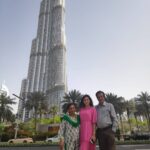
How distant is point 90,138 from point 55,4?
18980 centimetres

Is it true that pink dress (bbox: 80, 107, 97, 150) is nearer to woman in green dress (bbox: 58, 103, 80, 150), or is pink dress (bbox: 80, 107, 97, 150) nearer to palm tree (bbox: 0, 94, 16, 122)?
woman in green dress (bbox: 58, 103, 80, 150)

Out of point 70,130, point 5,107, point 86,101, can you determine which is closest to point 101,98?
point 86,101

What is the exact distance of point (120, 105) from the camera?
52.5 m

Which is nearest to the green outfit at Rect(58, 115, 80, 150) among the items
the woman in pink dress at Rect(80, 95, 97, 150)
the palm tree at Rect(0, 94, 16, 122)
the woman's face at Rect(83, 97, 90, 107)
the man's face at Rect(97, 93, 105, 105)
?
the woman in pink dress at Rect(80, 95, 97, 150)

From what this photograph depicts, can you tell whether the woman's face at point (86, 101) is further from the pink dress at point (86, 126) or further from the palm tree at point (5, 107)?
the palm tree at point (5, 107)

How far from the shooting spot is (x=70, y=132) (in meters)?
4.43

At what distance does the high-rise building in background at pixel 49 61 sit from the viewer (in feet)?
471

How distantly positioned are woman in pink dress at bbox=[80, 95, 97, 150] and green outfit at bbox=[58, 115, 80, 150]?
105 millimetres

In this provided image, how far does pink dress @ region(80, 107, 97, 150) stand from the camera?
168 inches

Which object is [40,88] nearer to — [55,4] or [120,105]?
[55,4]

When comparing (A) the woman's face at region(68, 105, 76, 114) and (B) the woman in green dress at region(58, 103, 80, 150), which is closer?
(B) the woman in green dress at region(58, 103, 80, 150)

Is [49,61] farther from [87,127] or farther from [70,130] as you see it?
[87,127]

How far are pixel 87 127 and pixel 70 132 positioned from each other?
37 cm

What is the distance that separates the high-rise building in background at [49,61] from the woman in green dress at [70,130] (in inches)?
5074
